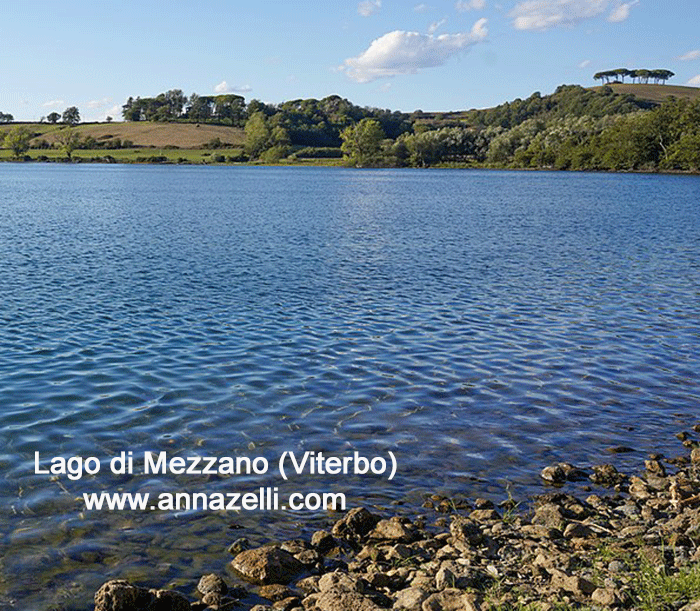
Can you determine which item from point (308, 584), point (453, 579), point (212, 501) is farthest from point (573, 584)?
point (212, 501)

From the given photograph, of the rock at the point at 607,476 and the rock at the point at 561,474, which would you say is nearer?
the rock at the point at 607,476

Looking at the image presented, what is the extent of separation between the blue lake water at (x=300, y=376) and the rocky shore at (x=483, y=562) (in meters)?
0.69

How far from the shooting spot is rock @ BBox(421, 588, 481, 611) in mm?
7457

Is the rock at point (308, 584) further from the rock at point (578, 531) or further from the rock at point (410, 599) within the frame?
the rock at point (578, 531)

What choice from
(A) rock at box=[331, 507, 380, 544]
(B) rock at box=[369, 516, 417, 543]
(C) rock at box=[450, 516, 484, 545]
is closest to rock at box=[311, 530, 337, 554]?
(A) rock at box=[331, 507, 380, 544]

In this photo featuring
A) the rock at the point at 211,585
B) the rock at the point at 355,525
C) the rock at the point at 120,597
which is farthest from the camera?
the rock at the point at 355,525

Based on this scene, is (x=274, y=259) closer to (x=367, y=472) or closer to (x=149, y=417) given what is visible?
(x=149, y=417)

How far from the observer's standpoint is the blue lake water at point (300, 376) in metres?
10.6

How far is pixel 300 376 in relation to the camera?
17.3 metres

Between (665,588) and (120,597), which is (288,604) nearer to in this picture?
(120,597)

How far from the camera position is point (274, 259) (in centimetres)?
3697

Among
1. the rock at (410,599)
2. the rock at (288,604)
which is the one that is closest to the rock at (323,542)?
the rock at (288,604)

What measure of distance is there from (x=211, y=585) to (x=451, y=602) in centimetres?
289

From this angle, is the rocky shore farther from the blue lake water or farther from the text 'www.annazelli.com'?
the text 'www.annazelli.com'
